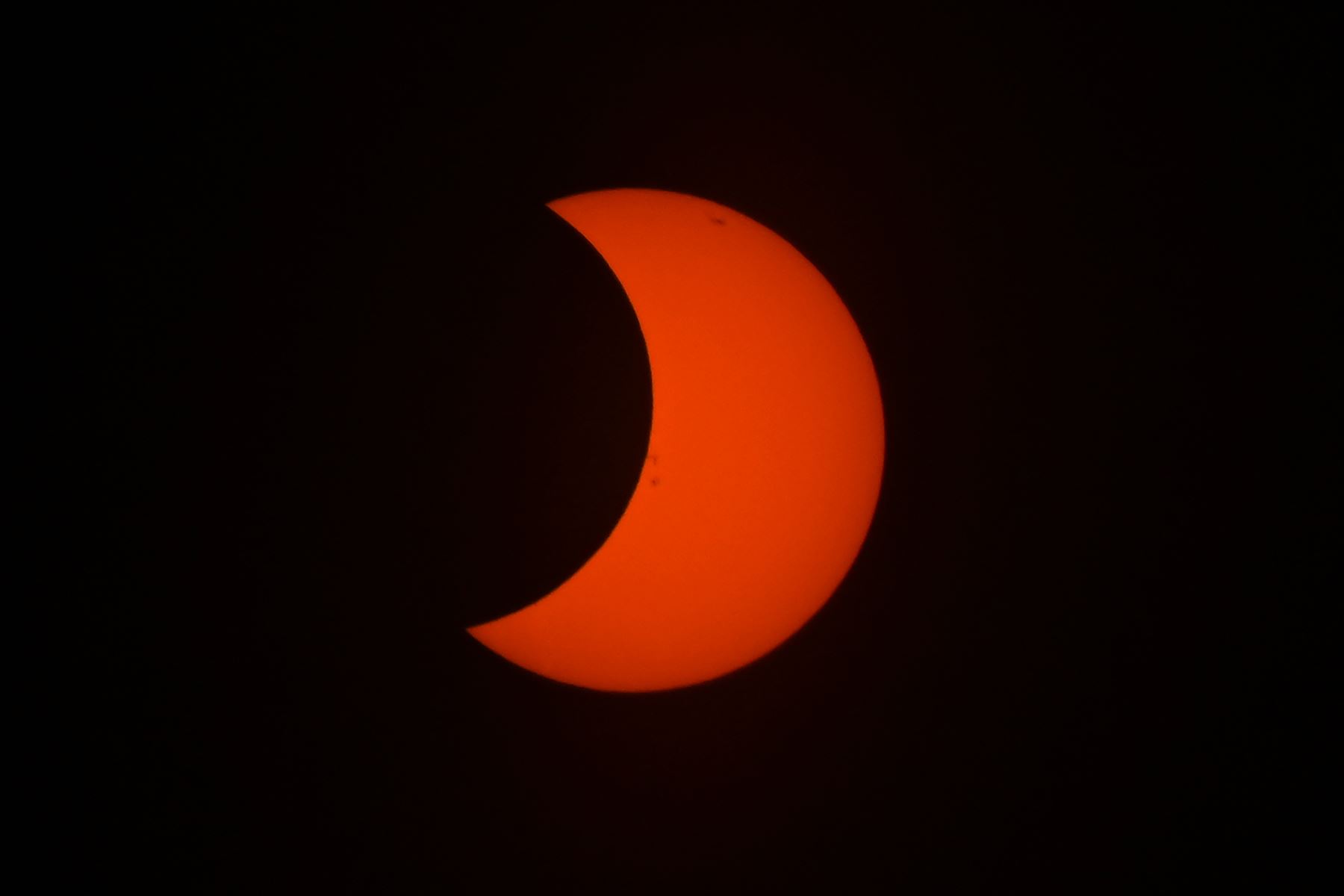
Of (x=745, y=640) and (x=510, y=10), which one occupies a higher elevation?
(x=510, y=10)

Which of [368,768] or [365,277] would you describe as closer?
[365,277]

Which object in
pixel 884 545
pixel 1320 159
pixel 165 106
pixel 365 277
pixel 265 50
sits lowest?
pixel 884 545

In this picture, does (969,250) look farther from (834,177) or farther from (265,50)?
(265,50)

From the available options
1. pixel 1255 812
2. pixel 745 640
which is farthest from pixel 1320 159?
pixel 745 640

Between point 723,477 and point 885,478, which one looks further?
point 723,477
